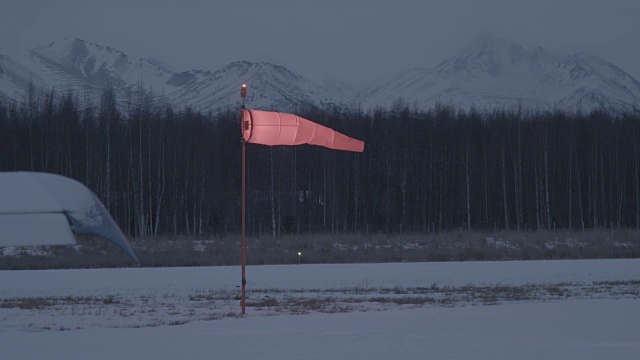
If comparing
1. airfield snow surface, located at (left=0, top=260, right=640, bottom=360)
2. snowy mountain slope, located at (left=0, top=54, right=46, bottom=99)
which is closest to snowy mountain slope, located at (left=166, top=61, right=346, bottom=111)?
snowy mountain slope, located at (left=0, top=54, right=46, bottom=99)

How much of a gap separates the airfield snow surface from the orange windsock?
3.19 metres

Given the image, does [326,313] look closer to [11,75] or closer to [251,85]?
[11,75]

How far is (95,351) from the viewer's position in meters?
9.84

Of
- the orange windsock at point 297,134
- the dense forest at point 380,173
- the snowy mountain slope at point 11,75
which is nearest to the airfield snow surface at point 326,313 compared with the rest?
the orange windsock at point 297,134

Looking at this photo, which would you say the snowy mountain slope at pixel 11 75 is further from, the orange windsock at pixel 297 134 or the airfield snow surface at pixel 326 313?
the orange windsock at pixel 297 134

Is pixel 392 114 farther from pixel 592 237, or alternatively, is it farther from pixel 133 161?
pixel 592 237

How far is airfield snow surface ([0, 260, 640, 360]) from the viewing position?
9938 mm

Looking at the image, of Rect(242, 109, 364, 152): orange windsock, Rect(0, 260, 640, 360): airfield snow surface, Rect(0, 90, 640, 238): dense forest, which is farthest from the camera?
Rect(0, 90, 640, 238): dense forest

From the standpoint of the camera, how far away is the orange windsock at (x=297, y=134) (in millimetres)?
5266

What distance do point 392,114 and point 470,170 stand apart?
8.93 m

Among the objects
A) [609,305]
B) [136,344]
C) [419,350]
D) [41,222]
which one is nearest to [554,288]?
[609,305]

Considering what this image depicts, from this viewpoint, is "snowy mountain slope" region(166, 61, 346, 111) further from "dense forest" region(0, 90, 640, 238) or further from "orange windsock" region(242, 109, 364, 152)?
"orange windsock" region(242, 109, 364, 152)

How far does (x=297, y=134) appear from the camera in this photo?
19.1ft

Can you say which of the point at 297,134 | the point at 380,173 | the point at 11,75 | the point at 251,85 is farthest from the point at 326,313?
the point at 251,85
